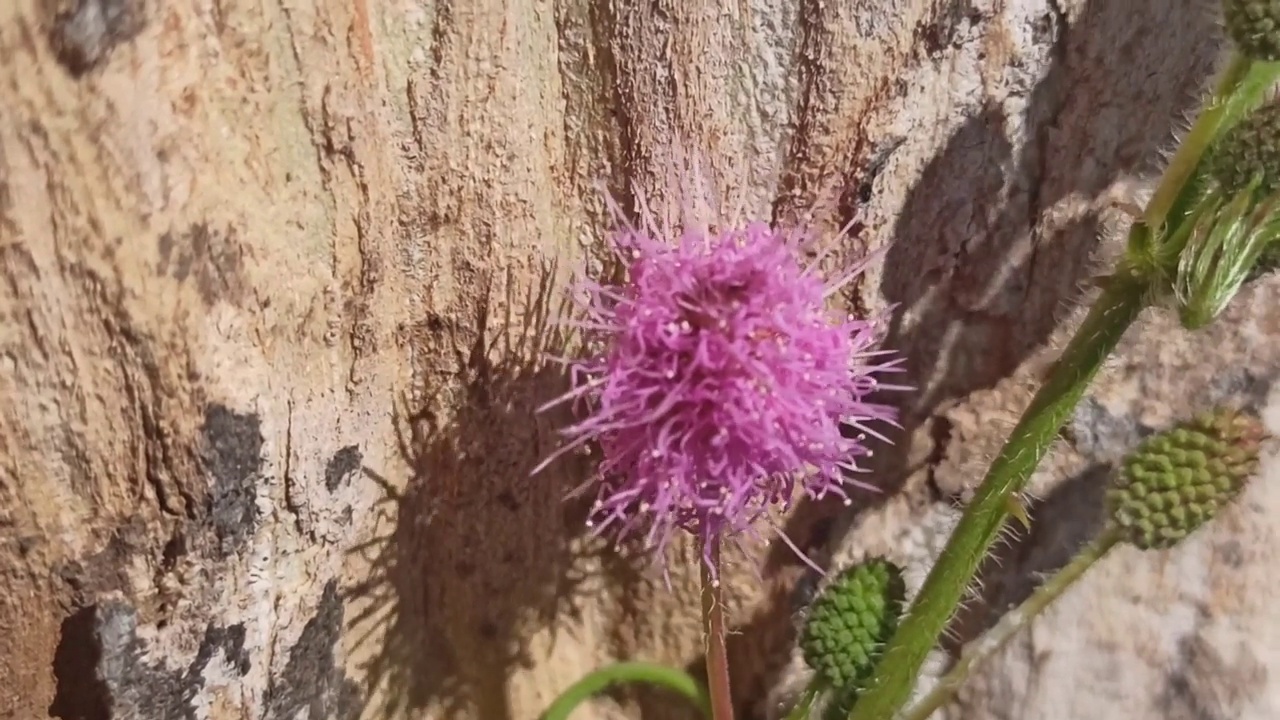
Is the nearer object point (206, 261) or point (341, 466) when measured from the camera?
point (206, 261)

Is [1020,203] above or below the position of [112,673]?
above

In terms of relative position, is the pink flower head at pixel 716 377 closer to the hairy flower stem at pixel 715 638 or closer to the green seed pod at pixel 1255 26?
the hairy flower stem at pixel 715 638

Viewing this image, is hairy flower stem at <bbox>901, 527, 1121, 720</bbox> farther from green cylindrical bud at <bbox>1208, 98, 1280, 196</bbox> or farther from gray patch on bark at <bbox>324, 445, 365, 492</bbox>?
gray patch on bark at <bbox>324, 445, 365, 492</bbox>

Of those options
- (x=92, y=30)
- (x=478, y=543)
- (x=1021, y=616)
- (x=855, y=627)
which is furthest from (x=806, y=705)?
(x=92, y=30)

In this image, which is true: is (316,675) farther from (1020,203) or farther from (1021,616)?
(1020,203)

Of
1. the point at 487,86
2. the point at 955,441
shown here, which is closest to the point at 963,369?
the point at 955,441

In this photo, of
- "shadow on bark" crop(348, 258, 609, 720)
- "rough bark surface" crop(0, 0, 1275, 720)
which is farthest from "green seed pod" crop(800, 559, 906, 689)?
"shadow on bark" crop(348, 258, 609, 720)

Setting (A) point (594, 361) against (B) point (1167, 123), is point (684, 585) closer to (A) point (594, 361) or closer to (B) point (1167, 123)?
(A) point (594, 361)
